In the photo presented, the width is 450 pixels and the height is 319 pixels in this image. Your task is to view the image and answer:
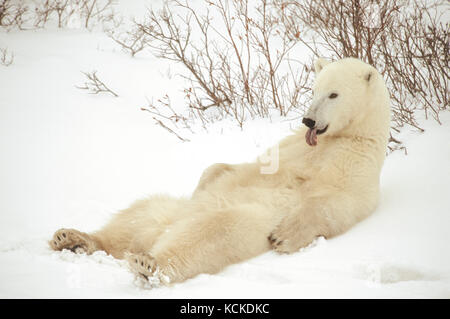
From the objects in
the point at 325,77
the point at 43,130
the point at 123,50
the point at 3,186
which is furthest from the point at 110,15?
the point at 325,77

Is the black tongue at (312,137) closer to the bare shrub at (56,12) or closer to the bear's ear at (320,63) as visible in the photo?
the bear's ear at (320,63)

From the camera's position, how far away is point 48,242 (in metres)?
2.77

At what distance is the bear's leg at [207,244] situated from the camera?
2246mm

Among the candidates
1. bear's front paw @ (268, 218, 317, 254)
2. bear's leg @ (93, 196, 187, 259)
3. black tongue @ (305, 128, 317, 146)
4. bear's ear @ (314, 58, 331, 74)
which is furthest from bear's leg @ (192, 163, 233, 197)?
bear's ear @ (314, 58, 331, 74)

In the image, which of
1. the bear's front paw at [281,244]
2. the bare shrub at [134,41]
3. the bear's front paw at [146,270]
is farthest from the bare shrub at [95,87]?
the bear's front paw at [146,270]

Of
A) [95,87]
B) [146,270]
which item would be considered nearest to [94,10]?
[95,87]

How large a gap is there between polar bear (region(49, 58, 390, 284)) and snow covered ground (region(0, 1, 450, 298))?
0.38ft

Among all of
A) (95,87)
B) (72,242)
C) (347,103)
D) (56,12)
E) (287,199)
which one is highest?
(56,12)

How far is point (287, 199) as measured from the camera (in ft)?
9.35

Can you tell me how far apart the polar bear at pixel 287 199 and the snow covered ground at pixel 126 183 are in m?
0.12

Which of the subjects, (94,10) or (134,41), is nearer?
(134,41)

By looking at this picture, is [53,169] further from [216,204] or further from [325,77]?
[325,77]

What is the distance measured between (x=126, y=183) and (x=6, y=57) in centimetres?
397

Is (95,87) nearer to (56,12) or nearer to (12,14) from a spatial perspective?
(12,14)
